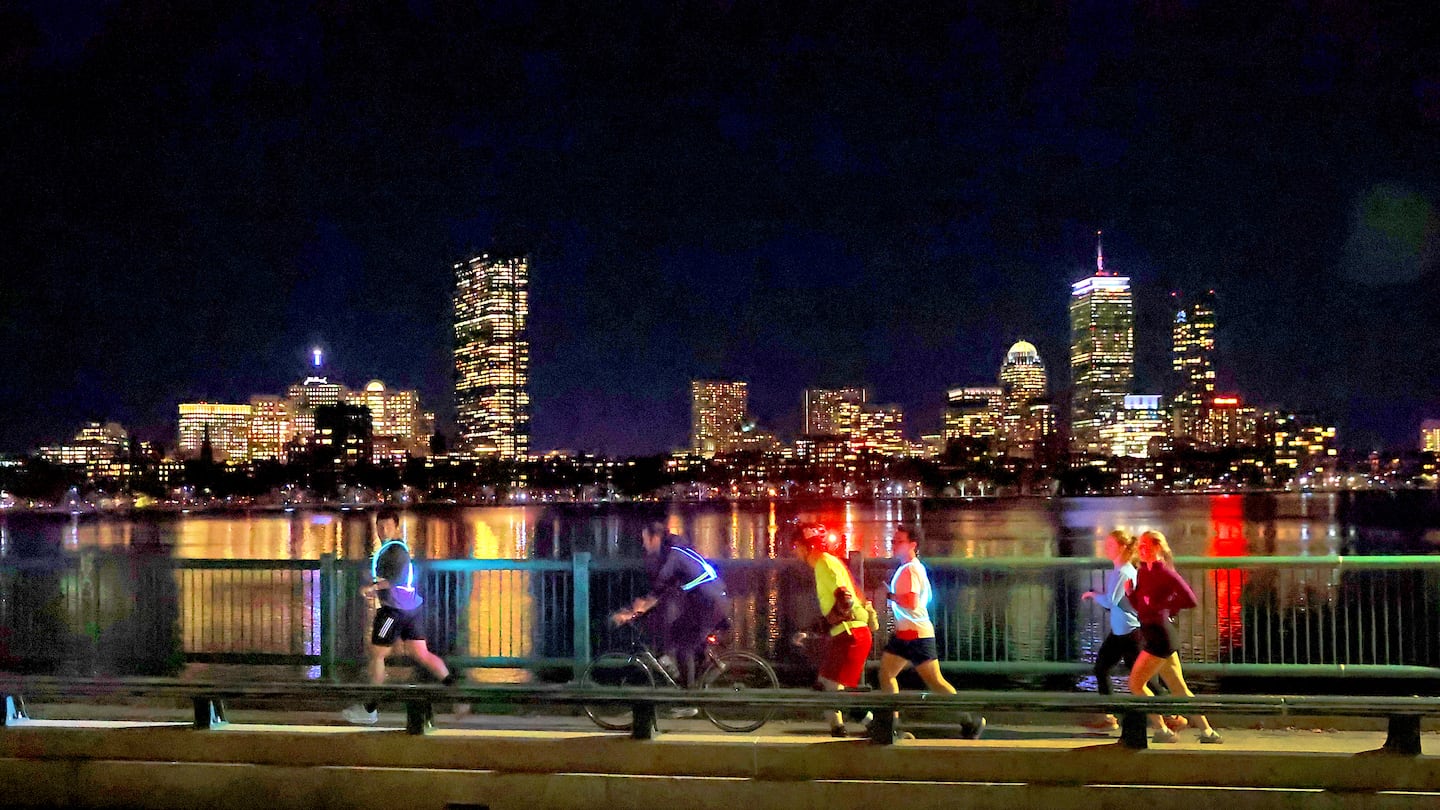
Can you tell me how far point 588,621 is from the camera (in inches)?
527

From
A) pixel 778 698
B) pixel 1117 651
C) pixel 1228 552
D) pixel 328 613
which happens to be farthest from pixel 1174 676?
pixel 1228 552

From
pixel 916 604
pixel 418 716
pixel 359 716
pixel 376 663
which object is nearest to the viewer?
pixel 418 716

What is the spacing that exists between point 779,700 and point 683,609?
206 centimetres

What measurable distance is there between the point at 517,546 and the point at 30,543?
142 feet

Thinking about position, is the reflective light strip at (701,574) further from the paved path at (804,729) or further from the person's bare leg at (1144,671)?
the person's bare leg at (1144,671)

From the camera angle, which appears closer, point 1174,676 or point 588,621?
point 1174,676

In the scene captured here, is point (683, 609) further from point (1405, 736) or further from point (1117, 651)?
point (1405, 736)

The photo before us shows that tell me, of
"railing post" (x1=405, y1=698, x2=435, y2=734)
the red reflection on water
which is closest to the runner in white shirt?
"railing post" (x1=405, y1=698, x2=435, y2=734)

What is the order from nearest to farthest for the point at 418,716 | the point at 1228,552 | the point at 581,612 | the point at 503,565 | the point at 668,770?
the point at 668,770 < the point at 418,716 < the point at 581,612 < the point at 503,565 < the point at 1228,552

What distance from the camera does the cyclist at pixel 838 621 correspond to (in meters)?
10.1

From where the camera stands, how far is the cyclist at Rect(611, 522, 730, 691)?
11.0 meters

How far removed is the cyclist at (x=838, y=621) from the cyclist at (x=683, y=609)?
1.13m


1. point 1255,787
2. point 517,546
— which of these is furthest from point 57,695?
point 517,546

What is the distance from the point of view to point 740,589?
127 feet
